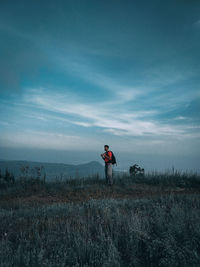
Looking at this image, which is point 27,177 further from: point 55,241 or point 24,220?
point 55,241

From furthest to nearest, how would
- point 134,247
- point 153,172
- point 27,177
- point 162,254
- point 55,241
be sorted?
point 153,172, point 27,177, point 55,241, point 134,247, point 162,254

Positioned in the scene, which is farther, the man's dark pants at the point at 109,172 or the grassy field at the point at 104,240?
the man's dark pants at the point at 109,172

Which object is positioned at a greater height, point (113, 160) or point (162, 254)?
point (113, 160)

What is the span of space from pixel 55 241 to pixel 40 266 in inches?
32.0

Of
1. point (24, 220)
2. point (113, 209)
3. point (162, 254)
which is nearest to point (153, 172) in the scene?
point (113, 209)

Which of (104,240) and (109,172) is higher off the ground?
(109,172)

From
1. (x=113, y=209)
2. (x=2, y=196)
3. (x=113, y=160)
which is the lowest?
(x=2, y=196)

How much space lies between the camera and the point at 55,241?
11.0ft

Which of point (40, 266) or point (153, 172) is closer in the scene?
point (40, 266)

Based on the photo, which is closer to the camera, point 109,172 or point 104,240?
point 104,240

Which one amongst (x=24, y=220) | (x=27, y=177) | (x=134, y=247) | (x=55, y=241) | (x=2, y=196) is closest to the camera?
(x=134, y=247)

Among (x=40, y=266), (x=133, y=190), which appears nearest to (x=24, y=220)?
(x=40, y=266)

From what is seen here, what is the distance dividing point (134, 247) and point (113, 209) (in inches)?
98.3

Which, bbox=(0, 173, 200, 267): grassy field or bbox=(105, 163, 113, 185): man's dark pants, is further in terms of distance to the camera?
bbox=(105, 163, 113, 185): man's dark pants
